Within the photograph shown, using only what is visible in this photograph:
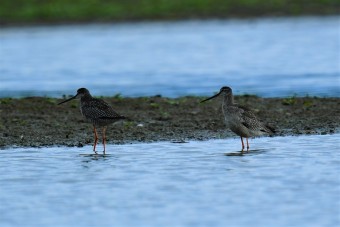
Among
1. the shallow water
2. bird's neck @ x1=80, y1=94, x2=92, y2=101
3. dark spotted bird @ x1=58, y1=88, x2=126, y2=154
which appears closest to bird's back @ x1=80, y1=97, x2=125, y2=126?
dark spotted bird @ x1=58, y1=88, x2=126, y2=154

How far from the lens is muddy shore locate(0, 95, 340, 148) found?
59.4 ft

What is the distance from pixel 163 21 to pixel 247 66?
822 inches

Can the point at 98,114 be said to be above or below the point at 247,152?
above

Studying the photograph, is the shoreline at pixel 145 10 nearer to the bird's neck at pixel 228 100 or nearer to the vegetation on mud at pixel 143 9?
the vegetation on mud at pixel 143 9

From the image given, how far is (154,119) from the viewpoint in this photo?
1984 cm

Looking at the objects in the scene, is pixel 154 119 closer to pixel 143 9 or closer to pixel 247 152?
pixel 247 152

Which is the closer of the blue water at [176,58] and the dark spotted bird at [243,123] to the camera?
the dark spotted bird at [243,123]

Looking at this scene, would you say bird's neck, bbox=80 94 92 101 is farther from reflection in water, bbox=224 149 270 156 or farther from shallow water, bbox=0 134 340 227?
reflection in water, bbox=224 149 270 156

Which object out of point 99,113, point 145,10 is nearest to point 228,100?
point 99,113

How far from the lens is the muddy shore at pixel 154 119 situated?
1809 centimetres

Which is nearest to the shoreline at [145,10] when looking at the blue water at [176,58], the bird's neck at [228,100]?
the blue water at [176,58]

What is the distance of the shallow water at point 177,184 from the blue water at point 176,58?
8264 mm

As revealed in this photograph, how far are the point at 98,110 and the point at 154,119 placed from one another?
266 centimetres

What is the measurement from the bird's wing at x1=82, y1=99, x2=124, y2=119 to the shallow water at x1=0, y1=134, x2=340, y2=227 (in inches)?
21.1
